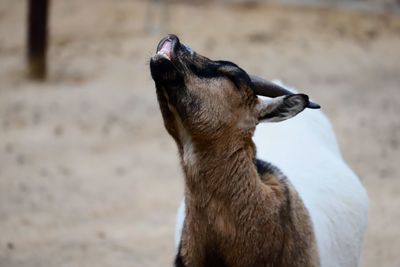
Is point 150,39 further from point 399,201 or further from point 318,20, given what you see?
point 399,201

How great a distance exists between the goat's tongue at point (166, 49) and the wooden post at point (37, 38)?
7887mm

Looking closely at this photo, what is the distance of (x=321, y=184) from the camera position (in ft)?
19.7

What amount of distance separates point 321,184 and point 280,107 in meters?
1.12

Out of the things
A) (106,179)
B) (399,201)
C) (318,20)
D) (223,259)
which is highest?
(318,20)

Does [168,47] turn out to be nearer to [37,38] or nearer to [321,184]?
[321,184]

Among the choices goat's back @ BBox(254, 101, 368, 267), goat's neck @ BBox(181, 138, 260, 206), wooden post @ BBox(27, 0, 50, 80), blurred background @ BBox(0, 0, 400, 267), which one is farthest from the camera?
wooden post @ BBox(27, 0, 50, 80)

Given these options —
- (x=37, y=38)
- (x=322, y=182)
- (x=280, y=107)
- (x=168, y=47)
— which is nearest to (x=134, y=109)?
(x=37, y=38)

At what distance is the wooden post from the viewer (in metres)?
12.5

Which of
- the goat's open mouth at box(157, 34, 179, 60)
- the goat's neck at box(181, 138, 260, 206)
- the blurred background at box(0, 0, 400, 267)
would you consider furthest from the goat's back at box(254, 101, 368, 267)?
the blurred background at box(0, 0, 400, 267)

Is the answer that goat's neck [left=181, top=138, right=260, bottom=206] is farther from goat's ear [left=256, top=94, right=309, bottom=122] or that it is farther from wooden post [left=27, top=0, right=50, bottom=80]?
wooden post [left=27, top=0, right=50, bottom=80]

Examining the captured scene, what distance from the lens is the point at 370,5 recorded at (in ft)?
50.1

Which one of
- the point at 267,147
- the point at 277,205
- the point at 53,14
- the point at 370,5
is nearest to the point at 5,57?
the point at 53,14

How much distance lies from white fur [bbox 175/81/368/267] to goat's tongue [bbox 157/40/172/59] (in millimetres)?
1285

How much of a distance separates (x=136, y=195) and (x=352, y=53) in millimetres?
5254
